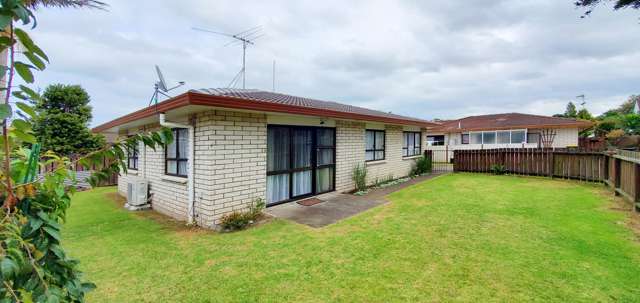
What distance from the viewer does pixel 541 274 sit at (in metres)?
3.30

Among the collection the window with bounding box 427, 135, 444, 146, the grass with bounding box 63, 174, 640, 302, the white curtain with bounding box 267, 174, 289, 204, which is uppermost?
the window with bounding box 427, 135, 444, 146

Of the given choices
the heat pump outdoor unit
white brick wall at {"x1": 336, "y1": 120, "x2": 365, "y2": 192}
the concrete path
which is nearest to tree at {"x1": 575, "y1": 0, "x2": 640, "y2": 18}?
the concrete path

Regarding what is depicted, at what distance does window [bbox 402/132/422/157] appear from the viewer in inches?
484

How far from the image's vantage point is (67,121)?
1512 centimetres

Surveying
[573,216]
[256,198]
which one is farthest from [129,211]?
[573,216]

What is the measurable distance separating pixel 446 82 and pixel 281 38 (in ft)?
39.4

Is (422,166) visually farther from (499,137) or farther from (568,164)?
(499,137)

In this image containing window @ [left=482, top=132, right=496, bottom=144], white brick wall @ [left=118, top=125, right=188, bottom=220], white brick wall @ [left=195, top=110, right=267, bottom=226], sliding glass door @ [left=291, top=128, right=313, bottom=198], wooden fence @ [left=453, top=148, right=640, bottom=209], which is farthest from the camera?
window @ [left=482, top=132, right=496, bottom=144]

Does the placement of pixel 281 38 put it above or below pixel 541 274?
above

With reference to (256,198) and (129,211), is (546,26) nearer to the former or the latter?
(256,198)

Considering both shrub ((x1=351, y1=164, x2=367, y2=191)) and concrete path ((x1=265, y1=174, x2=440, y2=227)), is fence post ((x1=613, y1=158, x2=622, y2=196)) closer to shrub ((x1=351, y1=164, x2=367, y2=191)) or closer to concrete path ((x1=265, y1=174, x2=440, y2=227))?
concrete path ((x1=265, y1=174, x2=440, y2=227))

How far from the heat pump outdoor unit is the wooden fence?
39.2 ft

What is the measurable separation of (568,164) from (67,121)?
24956mm

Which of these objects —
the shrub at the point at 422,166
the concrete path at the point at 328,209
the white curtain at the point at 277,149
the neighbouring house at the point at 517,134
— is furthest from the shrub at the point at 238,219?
the neighbouring house at the point at 517,134
